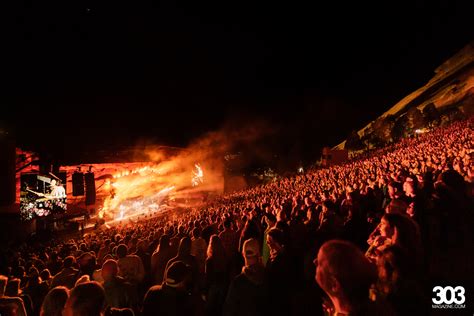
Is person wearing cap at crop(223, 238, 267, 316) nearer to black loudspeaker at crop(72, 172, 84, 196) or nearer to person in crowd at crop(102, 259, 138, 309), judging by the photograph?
person in crowd at crop(102, 259, 138, 309)

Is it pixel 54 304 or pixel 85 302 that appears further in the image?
pixel 54 304

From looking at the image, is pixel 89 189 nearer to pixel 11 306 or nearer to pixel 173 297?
pixel 11 306

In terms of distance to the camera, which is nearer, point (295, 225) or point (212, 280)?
point (212, 280)

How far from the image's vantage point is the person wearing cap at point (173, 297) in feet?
9.94

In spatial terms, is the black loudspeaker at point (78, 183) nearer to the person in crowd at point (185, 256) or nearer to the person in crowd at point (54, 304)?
the person in crowd at point (185, 256)

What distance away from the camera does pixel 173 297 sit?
10.1 feet

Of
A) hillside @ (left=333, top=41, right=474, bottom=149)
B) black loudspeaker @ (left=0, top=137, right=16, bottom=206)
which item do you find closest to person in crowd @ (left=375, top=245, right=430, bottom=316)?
black loudspeaker @ (left=0, top=137, right=16, bottom=206)

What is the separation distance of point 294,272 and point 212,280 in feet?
4.81

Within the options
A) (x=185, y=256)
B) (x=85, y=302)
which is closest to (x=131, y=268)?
(x=185, y=256)

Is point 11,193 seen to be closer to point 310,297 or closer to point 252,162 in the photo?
point 310,297

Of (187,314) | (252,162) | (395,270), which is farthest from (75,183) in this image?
(252,162)

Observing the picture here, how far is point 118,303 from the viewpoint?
13.8 feet

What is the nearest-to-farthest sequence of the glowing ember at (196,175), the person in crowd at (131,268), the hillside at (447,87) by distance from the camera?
the person in crowd at (131,268)
the glowing ember at (196,175)
the hillside at (447,87)

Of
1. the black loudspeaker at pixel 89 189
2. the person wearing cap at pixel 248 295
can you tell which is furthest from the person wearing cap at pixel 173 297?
Result: the black loudspeaker at pixel 89 189
